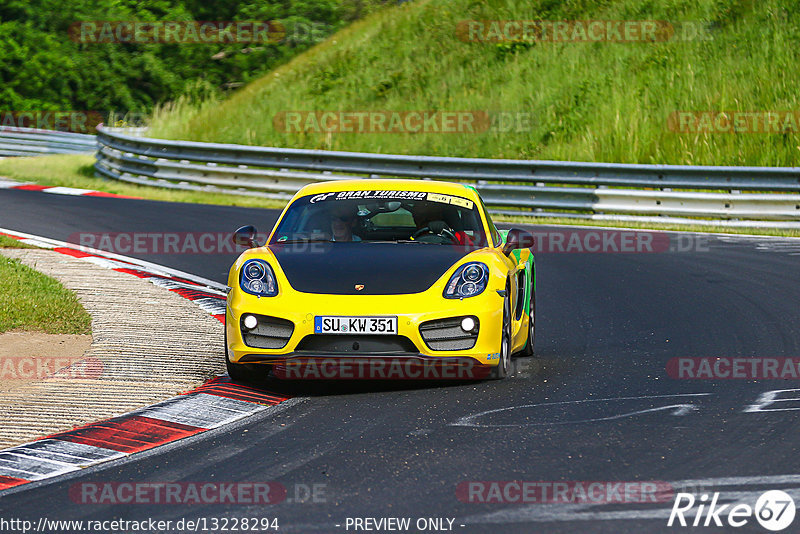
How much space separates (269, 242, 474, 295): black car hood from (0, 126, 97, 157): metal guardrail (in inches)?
1080

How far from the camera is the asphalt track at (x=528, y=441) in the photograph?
190 inches

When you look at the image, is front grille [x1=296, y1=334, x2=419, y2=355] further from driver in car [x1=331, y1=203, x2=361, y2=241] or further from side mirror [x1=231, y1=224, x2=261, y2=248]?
driver in car [x1=331, y1=203, x2=361, y2=241]

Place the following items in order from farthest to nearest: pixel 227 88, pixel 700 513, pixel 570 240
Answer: pixel 227 88 < pixel 570 240 < pixel 700 513

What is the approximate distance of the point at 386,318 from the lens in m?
7.12

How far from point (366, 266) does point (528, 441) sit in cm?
197

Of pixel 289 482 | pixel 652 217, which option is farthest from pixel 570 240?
pixel 289 482

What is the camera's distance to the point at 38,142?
34031mm

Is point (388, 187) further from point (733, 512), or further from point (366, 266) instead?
point (733, 512)

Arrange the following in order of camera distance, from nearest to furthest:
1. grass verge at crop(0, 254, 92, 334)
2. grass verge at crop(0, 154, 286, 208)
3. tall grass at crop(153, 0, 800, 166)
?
grass verge at crop(0, 254, 92, 334)
grass verge at crop(0, 154, 286, 208)
tall grass at crop(153, 0, 800, 166)

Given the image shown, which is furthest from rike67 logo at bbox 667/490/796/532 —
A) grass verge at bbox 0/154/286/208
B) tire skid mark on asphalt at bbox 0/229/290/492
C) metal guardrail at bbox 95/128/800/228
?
grass verge at bbox 0/154/286/208

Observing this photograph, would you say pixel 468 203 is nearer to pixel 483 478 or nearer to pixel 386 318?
pixel 386 318

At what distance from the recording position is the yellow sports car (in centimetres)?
712

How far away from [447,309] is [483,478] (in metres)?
2.11

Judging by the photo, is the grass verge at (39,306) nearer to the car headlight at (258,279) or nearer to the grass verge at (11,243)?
the car headlight at (258,279)
